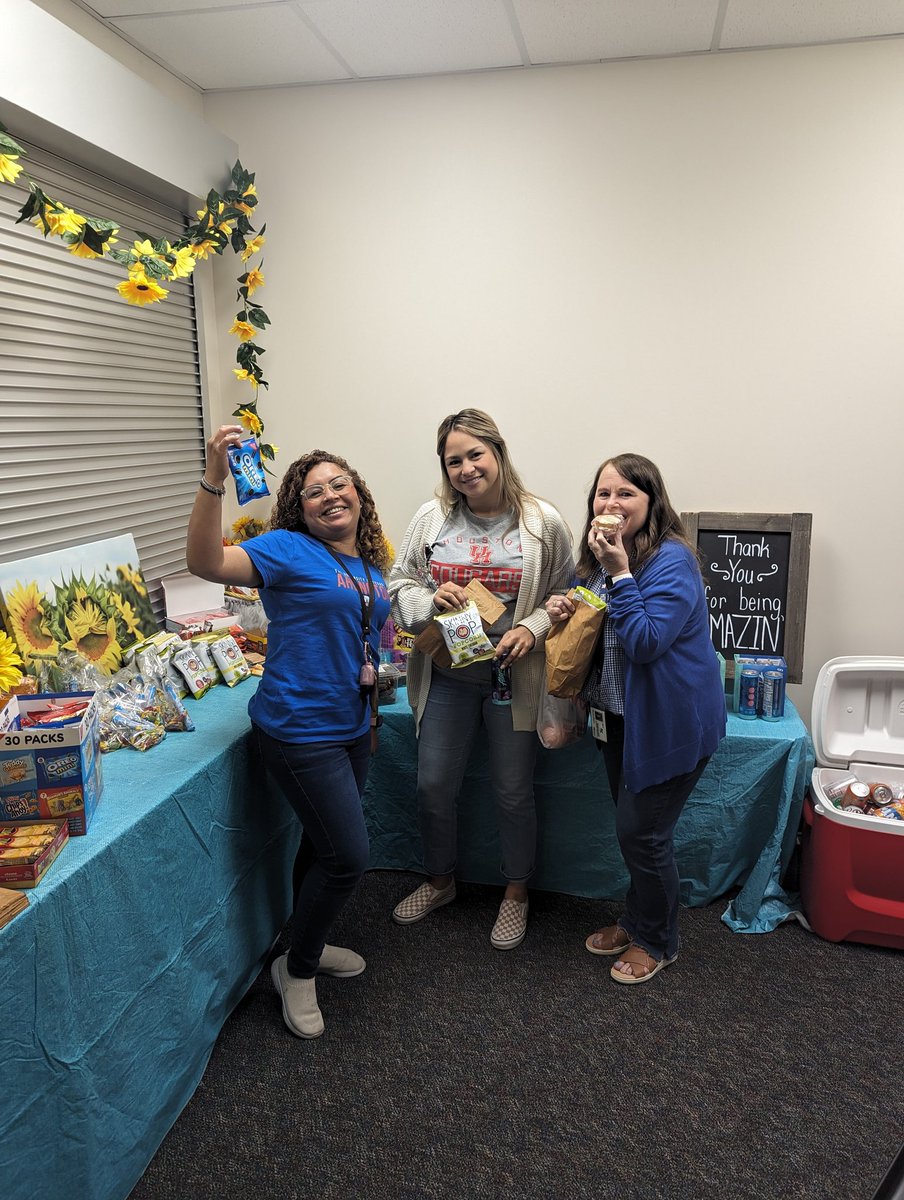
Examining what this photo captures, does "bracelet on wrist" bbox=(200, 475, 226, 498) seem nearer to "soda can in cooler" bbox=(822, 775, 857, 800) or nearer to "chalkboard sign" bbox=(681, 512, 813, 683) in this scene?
"chalkboard sign" bbox=(681, 512, 813, 683)

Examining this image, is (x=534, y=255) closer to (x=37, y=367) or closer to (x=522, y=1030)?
(x=37, y=367)

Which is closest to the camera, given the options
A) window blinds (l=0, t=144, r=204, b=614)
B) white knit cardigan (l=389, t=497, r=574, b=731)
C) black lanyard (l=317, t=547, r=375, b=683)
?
black lanyard (l=317, t=547, r=375, b=683)

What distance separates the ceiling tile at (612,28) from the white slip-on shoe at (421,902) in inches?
105

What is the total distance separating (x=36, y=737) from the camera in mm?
1538

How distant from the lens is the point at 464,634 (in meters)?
2.09

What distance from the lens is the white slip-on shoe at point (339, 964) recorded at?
7.46 ft

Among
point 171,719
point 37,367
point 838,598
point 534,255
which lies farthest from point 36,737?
point 838,598

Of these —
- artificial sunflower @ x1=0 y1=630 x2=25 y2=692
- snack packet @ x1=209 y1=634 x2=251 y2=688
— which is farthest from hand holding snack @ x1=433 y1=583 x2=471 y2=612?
artificial sunflower @ x1=0 y1=630 x2=25 y2=692

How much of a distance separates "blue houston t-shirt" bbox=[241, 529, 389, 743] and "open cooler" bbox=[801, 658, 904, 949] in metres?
1.50

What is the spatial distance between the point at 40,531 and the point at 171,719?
25.5 inches

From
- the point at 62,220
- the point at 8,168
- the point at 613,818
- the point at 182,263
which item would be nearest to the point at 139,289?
the point at 182,263

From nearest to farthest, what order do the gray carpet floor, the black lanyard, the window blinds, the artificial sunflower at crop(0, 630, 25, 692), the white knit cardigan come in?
the gray carpet floor < the artificial sunflower at crop(0, 630, 25, 692) < the black lanyard < the window blinds < the white knit cardigan

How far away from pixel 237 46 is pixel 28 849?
2.47 meters

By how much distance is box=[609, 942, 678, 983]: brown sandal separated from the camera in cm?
225
